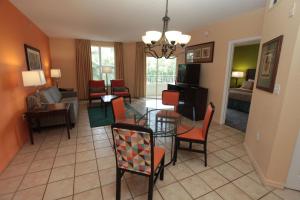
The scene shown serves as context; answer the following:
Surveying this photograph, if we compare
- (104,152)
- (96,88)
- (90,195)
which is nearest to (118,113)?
(104,152)

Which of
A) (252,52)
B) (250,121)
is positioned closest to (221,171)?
(250,121)

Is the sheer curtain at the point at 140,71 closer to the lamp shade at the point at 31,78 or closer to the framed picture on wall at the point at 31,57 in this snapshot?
the framed picture on wall at the point at 31,57

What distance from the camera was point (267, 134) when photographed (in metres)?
1.92

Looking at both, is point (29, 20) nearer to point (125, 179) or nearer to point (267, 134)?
point (125, 179)

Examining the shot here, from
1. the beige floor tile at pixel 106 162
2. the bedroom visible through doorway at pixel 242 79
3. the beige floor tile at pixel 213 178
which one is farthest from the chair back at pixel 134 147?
the bedroom visible through doorway at pixel 242 79

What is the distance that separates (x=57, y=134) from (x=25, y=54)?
1.82 meters

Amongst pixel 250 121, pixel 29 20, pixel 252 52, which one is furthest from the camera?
pixel 252 52

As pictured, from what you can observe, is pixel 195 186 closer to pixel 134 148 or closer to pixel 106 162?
pixel 134 148

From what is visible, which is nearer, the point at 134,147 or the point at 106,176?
the point at 134,147

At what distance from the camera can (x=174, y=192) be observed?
5.56 feet

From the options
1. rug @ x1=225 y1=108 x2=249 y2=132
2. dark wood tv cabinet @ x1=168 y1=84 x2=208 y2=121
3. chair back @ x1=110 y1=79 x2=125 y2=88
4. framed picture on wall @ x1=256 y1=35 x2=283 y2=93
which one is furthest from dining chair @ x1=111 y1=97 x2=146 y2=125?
chair back @ x1=110 y1=79 x2=125 y2=88

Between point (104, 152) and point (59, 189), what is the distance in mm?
841

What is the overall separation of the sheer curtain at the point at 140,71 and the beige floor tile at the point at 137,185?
5.08 metres

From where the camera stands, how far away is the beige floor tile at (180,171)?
1.95m
